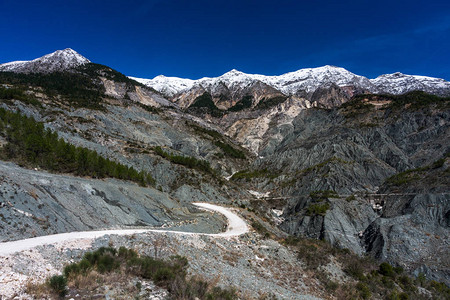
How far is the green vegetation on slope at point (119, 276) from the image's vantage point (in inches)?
316

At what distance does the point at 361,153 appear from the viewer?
71812 mm

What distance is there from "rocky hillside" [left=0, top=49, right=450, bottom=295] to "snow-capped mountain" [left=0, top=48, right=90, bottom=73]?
111 ft

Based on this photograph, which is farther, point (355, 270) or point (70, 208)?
point (355, 270)

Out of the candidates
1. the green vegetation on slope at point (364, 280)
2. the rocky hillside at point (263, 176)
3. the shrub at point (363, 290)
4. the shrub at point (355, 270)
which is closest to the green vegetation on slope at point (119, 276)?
the rocky hillside at point (263, 176)

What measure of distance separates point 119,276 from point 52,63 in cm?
19978

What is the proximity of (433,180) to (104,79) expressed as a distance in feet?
500

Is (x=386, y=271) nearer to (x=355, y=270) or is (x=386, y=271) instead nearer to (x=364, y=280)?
(x=355, y=270)

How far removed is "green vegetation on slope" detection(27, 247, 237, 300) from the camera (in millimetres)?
8039

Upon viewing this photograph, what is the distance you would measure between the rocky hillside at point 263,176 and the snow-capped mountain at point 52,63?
33875 millimetres

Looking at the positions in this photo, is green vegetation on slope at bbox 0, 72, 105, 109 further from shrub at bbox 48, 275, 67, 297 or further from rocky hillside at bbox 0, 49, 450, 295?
shrub at bbox 48, 275, 67, 297

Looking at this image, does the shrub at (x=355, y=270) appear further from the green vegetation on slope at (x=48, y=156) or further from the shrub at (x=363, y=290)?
the green vegetation on slope at (x=48, y=156)

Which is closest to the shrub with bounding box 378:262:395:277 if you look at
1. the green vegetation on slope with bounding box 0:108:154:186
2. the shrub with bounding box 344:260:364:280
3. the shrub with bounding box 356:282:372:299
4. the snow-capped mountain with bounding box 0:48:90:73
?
the shrub with bounding box 344:260:364:280

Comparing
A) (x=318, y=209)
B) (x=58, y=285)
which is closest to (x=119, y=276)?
(x=58, y=285)

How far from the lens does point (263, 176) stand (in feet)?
258
